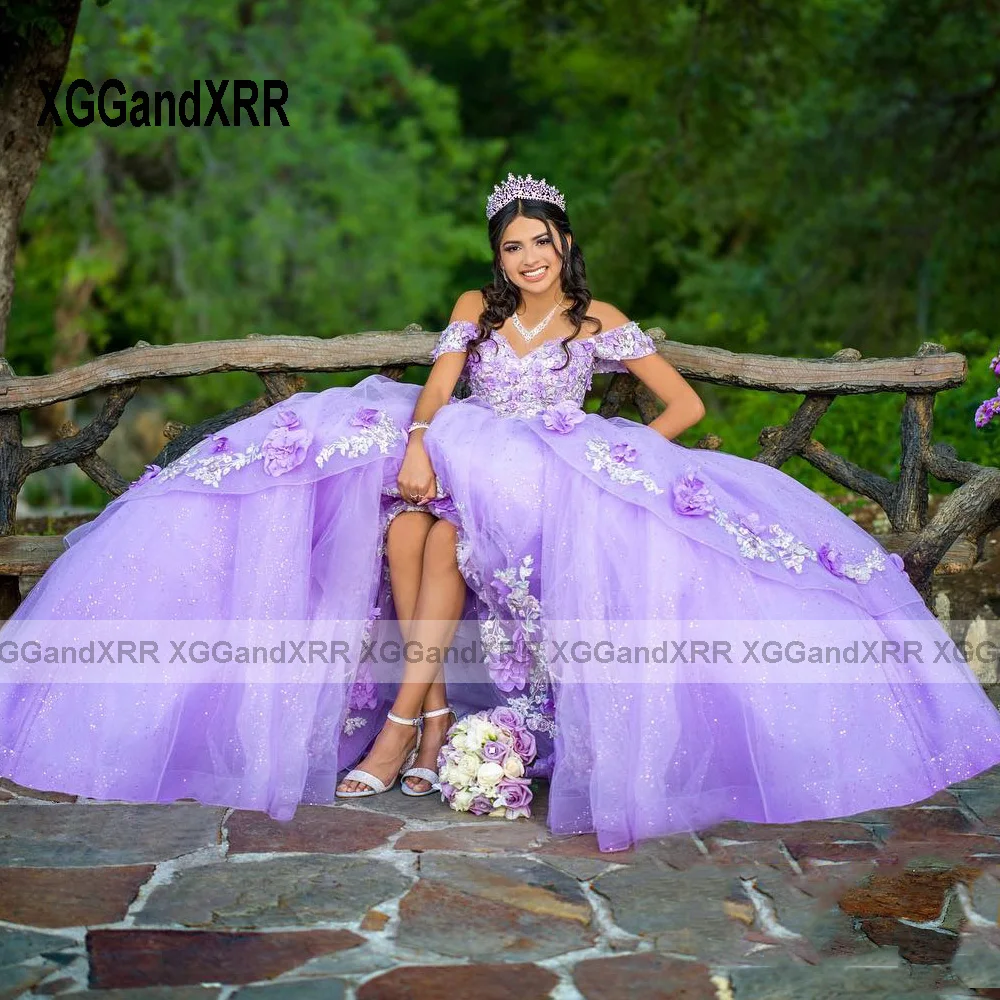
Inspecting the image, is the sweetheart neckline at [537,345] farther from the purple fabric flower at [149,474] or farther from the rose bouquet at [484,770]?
the rose bouquet at [484,770]

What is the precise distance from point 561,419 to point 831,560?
0.85 metres

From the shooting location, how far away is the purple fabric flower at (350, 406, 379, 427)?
420cm

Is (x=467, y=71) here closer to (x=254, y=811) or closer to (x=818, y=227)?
(x=818, y=227)

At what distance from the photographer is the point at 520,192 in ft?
14.8

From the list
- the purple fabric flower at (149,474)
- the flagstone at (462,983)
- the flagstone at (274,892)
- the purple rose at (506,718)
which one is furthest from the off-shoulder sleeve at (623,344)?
the flagstone at (462,983)

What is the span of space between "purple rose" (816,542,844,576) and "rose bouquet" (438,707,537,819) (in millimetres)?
980

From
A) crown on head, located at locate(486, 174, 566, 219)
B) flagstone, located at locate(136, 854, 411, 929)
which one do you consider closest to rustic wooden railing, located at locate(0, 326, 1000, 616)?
crown on head, located at locate(486, 174, 566, 219)

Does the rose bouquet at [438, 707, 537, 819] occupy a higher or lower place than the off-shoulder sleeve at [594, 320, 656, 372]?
lower

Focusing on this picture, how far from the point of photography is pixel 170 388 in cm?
1711

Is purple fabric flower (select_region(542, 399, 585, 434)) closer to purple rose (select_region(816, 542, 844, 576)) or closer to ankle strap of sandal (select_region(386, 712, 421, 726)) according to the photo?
purple rose (select_region(816, 542, 844, 576))

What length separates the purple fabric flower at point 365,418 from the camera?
4.20m

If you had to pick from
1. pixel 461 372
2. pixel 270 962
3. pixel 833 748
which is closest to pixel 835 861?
pixel 833 748

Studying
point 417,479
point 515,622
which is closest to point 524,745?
point 515,622

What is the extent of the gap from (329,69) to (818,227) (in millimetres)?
6678
